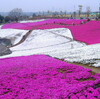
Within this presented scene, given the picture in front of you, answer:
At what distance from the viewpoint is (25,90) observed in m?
15.2

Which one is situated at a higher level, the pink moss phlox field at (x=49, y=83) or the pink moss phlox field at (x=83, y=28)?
the pink moss phlox field at (x=49, y=83)

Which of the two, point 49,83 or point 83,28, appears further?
point 83,28

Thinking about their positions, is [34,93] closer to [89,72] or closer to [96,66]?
[89,72]

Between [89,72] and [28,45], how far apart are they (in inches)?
1354

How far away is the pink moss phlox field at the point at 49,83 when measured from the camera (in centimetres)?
1383

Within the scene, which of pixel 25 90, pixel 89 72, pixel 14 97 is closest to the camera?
pixel 14 97

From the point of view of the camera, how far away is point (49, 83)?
16375 millimetres

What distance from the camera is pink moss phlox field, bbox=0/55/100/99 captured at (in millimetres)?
13828

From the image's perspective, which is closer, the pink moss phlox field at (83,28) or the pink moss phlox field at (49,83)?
the pink moss phlox field at (49,83)

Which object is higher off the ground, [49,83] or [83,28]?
[49,83]

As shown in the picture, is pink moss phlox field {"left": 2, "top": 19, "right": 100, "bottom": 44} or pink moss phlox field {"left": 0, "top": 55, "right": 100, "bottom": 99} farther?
pink moss phlox field {"left": 2, "top": 19, "right": 100, "bottom": 44}

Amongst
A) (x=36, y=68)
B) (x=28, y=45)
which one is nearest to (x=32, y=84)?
(x=36, y=68)

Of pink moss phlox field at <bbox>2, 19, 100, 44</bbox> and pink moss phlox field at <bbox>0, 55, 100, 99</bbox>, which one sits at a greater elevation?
pink moss phlox field at <bbox>0, 55, 100, 99</bbox>

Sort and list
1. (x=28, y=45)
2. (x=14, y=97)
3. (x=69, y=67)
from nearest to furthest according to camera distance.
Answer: (x=14, y=97) < (x=69, y=67) < (x=28, y=45)
